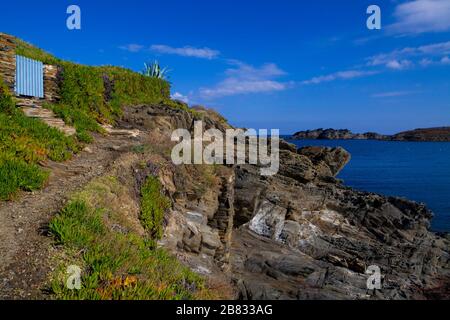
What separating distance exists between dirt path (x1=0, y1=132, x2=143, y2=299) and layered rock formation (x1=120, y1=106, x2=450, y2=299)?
4239mm

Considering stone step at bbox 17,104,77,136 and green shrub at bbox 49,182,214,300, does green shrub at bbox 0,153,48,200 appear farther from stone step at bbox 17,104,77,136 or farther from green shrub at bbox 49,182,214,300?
stone step at bbox 17,104,77,136

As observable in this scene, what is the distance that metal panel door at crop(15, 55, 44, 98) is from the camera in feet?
61.3

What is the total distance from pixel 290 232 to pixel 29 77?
1976 centimetres

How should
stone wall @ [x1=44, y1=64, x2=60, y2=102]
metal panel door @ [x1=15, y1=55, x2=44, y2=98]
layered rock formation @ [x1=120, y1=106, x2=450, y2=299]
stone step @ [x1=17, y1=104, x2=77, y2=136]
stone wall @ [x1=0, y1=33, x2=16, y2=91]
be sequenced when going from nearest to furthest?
stone step @ [x1=17, y1=104, x2=77, y2=136]
stone wall @ [x1=0, y1=33, x2=16, y2=91]
layered rock formation @ [x1=120, y1=106, x2=450, y2=299]
metal panel door @ [x1=15, y1=55, x2=44, y2=98]
stone wall @ [x1=44, y1=64, x2=60, y2=102]

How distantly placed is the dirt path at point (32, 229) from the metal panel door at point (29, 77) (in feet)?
23.0

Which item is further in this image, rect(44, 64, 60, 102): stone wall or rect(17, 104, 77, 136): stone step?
rect(44, 64, 60, 102): stone wall

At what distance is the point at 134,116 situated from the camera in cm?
2873

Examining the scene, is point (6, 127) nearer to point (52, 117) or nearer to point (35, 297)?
point (52, 117)

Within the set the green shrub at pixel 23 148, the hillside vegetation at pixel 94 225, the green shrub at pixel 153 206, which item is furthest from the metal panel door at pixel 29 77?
the green shrub at pixel 153 206

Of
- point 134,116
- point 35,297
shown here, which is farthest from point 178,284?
point 134,116

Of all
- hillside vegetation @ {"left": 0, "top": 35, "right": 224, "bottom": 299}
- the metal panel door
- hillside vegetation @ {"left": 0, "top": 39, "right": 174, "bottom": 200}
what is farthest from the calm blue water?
the metal panel door

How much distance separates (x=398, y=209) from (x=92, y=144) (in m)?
30.5

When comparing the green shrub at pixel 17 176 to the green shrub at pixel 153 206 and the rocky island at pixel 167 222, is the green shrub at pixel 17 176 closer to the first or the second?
the rocky island at pixel 167 222

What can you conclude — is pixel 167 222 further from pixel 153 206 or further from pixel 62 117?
pixel 62 117
